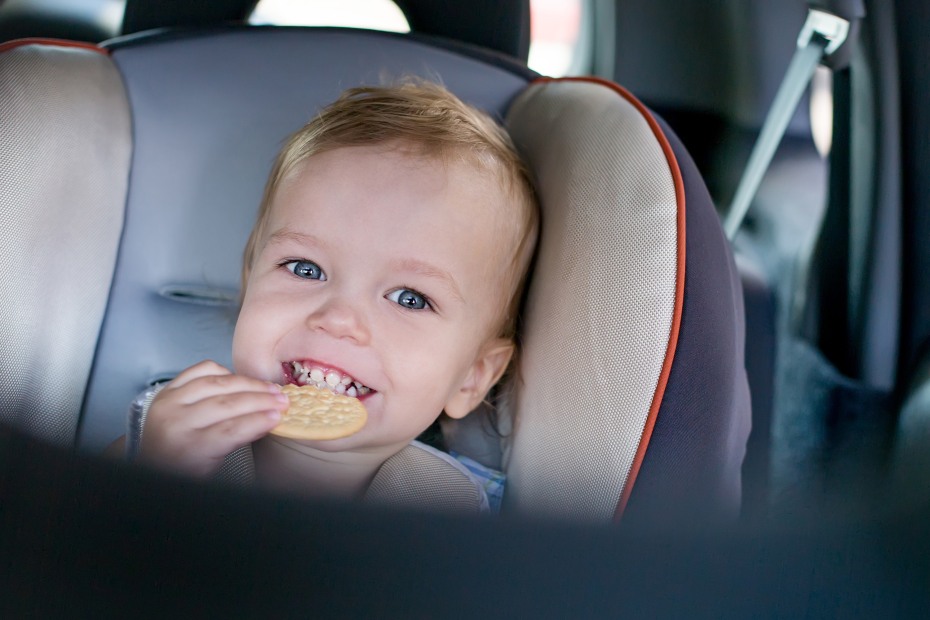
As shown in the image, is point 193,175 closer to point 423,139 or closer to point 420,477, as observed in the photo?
point 423,139

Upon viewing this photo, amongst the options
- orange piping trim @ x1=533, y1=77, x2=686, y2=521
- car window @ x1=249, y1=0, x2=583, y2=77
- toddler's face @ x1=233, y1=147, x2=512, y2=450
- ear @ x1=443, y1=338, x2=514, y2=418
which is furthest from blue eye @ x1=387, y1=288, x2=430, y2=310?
car window @ x1=249, y1=0, x2=583, y2=77

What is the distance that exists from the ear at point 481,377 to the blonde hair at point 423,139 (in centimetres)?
2

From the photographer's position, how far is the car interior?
348mm

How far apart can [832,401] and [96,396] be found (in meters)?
1.11

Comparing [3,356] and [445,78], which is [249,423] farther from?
[445,78]

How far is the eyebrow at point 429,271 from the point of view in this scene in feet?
2.61

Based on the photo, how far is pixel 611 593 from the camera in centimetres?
35

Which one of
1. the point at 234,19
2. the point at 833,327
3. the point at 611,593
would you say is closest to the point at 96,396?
the point at 234,19

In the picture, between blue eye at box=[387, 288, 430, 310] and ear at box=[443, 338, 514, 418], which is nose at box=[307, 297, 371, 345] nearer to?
blue eye at box=[387, 288, 430, 310]

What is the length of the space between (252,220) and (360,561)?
0.73m

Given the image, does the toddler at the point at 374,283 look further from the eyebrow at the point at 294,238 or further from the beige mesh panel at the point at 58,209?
the beige mesh panel at the point at 58,209

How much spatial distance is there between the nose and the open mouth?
39 millimetres

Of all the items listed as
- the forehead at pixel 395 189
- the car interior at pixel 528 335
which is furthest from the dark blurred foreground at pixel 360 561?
the forehead at pixel 395 189

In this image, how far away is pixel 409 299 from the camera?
82cm
